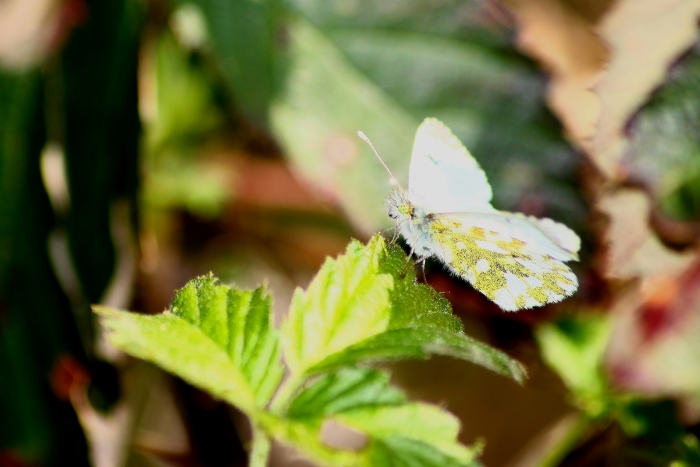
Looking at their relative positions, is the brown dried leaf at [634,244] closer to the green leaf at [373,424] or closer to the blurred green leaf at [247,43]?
Answer: the green leaf at [373,424]

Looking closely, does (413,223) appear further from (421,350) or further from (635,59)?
(635,59)

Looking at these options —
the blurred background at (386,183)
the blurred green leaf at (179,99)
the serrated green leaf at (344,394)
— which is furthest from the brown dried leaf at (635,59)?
the blurred green leaf at (179,99)

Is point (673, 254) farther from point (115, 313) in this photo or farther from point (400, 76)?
point (115, 313)

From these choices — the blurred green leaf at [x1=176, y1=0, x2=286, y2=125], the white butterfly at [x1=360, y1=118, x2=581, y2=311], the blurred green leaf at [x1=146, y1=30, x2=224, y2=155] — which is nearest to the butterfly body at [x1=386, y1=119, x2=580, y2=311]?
the white butterfly at [x1=360, y1=118, x2=581, y2=311]

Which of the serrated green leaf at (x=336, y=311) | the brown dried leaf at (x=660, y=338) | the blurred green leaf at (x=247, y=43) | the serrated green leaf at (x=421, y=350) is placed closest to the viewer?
the serrated green leaf at (x=421, y=350)

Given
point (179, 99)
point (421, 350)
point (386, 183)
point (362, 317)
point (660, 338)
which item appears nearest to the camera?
point (421, 350)

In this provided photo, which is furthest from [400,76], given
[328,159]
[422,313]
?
[422,313]

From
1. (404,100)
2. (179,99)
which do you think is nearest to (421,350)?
(404,100)
